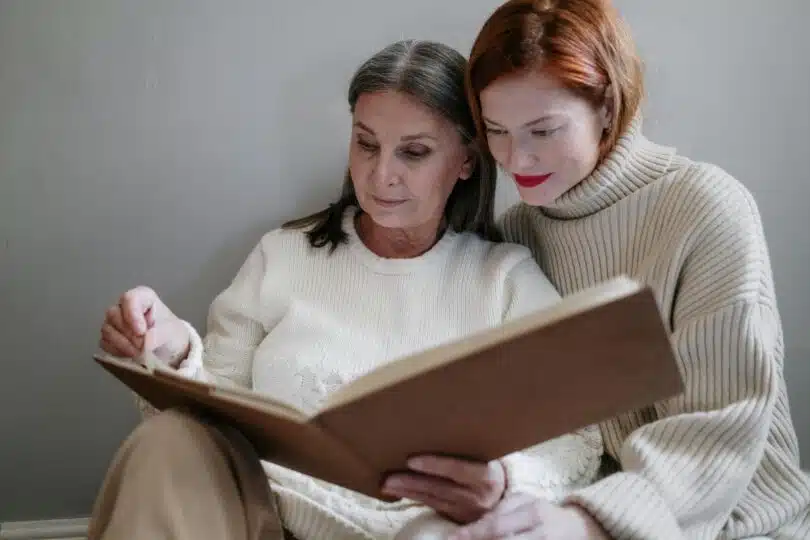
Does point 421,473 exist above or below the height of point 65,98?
below

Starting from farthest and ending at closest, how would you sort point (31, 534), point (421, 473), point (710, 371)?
point (31, 534) < point (710, 371) < point (421, 473)

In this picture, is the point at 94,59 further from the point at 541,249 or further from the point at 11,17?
the point at 541,249

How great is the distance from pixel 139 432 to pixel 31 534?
0.69 metres

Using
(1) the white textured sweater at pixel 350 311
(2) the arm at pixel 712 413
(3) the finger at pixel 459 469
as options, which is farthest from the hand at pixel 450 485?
(1) the white textured sweater at pixel 350 311

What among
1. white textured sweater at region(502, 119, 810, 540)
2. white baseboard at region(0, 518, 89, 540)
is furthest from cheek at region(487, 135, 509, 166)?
white baseboard at region(0, 518, 89, 540)

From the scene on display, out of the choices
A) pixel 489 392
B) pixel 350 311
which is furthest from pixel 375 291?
pixel 489 392

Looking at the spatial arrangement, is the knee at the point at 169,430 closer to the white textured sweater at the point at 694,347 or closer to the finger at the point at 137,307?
the finger at the point at 137,307

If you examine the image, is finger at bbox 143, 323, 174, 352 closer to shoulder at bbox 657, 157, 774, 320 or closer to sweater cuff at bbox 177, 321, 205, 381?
sweater cuff at bbox 177, 321, 205, 381

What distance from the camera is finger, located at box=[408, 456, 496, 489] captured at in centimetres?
86

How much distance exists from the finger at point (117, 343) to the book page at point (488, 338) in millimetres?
437

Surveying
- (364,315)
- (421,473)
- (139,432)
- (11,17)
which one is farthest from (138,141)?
(421,473)

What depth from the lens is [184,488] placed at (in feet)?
2.90

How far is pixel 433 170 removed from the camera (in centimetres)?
123

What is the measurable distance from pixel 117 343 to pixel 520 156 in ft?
A: 1.77
